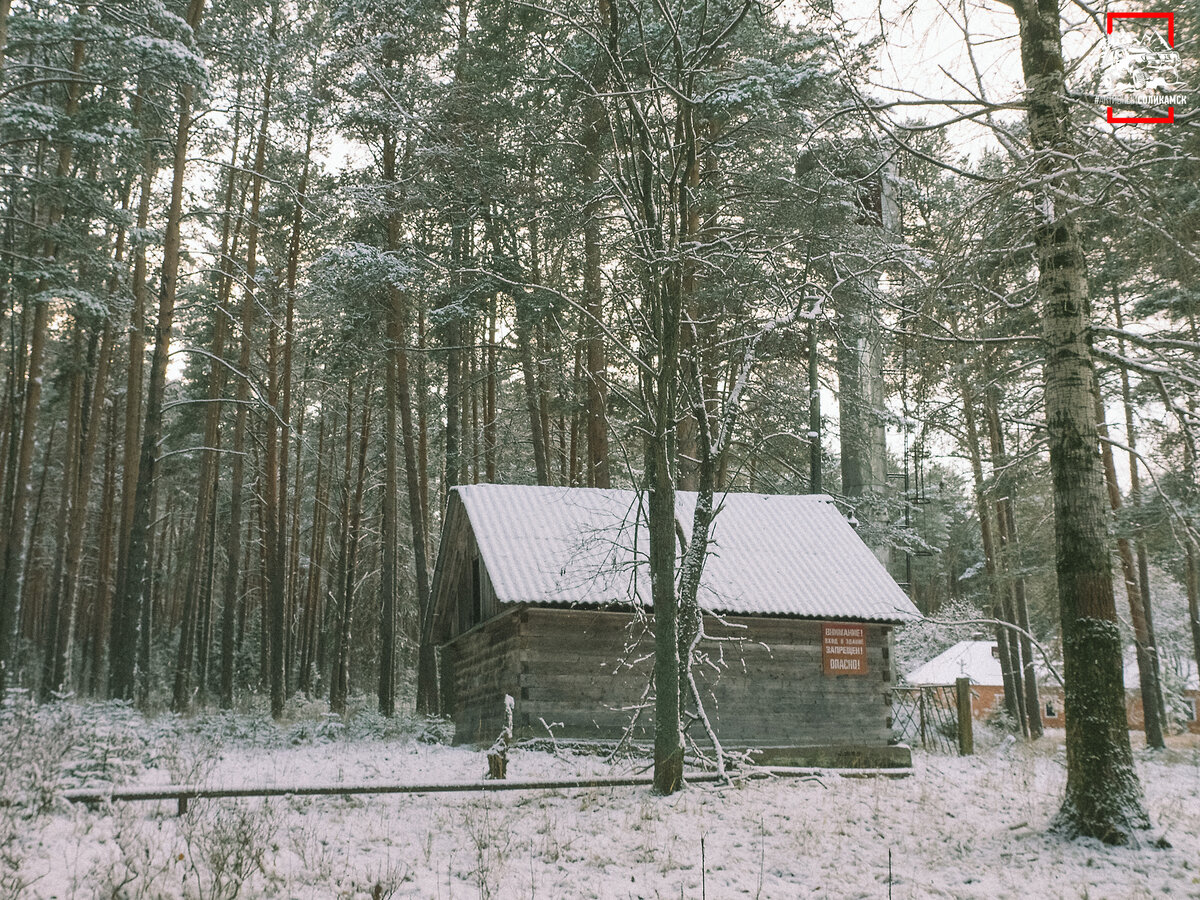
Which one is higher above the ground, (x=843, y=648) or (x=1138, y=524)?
(x=1138, y=524)

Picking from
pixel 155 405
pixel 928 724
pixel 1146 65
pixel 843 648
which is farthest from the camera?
pixel 928 724

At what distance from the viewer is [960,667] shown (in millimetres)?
39062

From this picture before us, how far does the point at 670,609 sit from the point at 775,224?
9.67m

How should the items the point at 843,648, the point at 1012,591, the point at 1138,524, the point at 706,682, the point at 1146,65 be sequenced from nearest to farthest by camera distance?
the point at 1146,65 → the point at 706,682 → the point at 843,648 → the point at 1138,524 → the point at 1012,591

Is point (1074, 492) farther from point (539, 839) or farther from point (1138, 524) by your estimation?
point (1138, 524)

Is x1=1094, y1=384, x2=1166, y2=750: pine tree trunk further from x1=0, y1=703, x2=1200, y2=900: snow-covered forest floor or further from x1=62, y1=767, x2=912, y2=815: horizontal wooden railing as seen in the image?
x1=62, y1=767, x2=912, y2=815: horizontal wooden railing

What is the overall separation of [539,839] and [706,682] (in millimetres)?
8442

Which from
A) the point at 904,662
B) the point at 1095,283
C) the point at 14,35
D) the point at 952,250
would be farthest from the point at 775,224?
the point at 904,662

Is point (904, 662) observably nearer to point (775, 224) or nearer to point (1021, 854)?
point (775, 224)

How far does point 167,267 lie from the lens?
1739 centimetres

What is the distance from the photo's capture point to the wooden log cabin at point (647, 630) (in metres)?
16.1

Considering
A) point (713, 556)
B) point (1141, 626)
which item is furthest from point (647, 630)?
point (1141, 626)

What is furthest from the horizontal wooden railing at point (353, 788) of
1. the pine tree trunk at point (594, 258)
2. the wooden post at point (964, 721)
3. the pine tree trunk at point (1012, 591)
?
the pine tree trunk at point (1012, 591)
